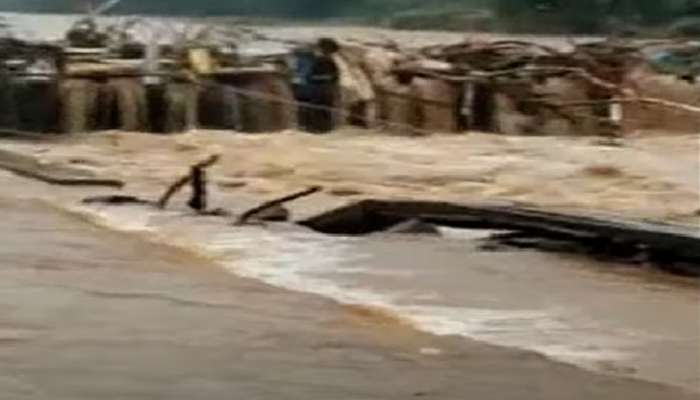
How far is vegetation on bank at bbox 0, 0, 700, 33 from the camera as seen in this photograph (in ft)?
110

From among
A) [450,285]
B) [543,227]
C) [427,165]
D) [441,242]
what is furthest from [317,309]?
[427,165]

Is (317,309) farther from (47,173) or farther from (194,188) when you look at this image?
(47,173)

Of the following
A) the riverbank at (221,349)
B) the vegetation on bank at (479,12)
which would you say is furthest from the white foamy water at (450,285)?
the vegetation on bank at (479,12)

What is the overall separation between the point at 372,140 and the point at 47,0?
1598 cm

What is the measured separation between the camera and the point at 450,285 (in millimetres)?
12820

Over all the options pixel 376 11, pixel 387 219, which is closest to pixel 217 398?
pixel 387 219

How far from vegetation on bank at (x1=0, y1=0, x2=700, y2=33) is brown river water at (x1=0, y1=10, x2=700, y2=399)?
12607mm

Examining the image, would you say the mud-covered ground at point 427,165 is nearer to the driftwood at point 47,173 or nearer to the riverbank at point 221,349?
the driftwood at point 47,173

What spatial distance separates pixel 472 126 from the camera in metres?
29.6

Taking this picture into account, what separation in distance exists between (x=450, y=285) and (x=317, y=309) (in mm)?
1762

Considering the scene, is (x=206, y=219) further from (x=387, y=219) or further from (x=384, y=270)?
(x=384, y=270)

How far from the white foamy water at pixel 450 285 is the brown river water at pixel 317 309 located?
0.02 m

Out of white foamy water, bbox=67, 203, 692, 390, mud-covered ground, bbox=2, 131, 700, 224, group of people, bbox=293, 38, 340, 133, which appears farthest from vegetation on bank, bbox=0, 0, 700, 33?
white foamy water, bbox=67, 203, 692, 390

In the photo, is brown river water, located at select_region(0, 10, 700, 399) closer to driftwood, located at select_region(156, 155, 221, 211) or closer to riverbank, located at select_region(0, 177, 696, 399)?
riverbank, located at select_region(0, 177, 696, 399)
